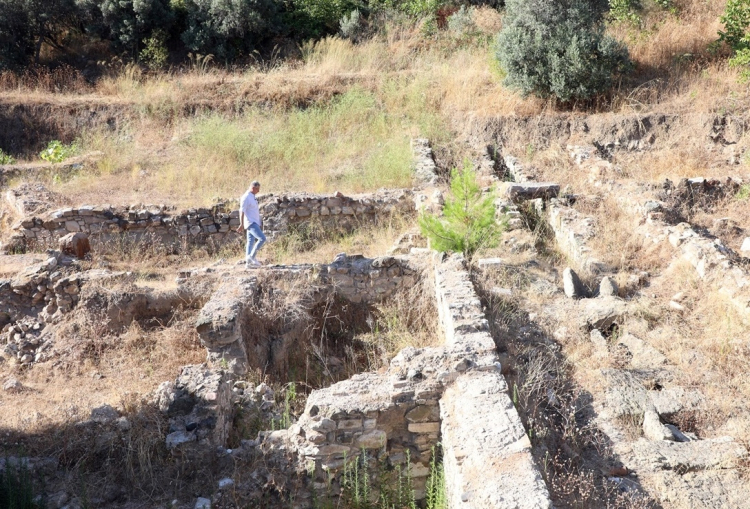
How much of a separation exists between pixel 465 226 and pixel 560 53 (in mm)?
7686

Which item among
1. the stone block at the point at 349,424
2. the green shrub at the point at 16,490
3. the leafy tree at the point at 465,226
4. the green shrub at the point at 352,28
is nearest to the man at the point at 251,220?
the leafy tree at the point at 465,226

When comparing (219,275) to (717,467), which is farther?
(219,275)

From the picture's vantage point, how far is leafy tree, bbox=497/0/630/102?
14.0m

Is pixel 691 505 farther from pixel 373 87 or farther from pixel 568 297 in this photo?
pixel 373 87

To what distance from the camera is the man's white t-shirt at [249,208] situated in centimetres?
855

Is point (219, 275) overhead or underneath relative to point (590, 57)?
underneath

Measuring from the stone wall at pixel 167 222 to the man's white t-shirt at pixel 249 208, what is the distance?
1.82 metres

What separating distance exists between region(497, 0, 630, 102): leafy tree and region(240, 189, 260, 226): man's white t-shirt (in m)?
7.90

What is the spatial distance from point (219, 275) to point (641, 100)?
34.9 feet

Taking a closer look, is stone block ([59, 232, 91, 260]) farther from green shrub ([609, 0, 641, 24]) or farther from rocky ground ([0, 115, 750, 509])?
green shrub ([609, 0, 641, 24])

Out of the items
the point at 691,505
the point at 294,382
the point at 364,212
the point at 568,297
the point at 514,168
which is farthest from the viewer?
the point at 514,168

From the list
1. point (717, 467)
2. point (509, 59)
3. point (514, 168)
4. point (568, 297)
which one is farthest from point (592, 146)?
point (717, 467)

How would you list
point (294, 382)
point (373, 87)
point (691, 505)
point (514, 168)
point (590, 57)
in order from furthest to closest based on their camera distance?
point (373, 87) < point (590, 57) < point (514, 168) < point (294, 382) < point (691, 505)

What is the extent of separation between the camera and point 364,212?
36.2 feet
